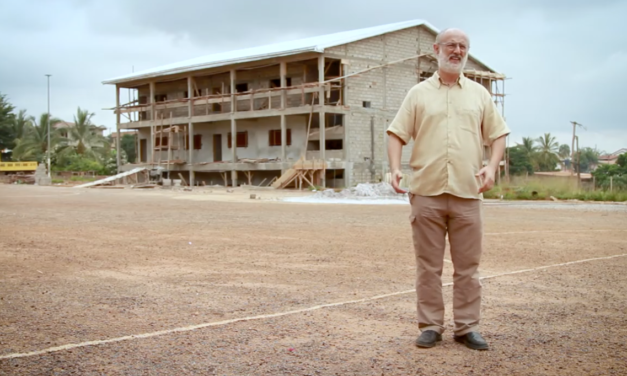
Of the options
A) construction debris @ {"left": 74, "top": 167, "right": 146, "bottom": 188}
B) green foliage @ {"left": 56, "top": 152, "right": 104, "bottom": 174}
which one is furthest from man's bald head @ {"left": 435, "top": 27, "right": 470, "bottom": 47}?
green foliage @ {"left": 56, "top": 152, "right": 104, "bottom": 174}

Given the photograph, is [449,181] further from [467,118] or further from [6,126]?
[6,126]

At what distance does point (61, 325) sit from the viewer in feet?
15.7

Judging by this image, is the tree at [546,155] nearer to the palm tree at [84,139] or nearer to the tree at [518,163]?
the tree at [518,163]

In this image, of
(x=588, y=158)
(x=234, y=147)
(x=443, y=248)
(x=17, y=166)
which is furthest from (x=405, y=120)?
(x=588, y=158)

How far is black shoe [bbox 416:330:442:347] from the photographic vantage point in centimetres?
425

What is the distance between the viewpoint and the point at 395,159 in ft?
14.8

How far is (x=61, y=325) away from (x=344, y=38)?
1199 inches

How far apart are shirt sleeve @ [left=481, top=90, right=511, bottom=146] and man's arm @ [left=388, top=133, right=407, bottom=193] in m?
0.55

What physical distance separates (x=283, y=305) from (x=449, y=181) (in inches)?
70.4

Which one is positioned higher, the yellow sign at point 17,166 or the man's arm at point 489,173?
the yellow sign at point 17,166

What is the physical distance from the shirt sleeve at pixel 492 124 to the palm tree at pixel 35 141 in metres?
63.9

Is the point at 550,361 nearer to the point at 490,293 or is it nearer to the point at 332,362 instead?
the point at 332,362

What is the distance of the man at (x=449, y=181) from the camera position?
4.41m

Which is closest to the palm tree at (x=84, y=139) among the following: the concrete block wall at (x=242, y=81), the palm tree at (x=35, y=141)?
the palm tree at (x=35, y=141)
